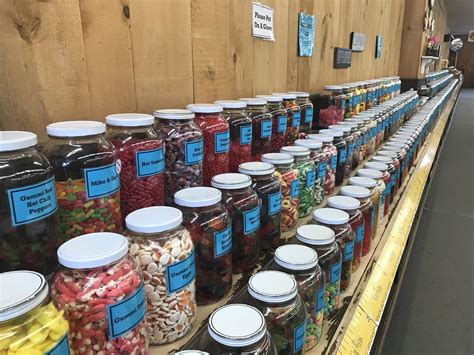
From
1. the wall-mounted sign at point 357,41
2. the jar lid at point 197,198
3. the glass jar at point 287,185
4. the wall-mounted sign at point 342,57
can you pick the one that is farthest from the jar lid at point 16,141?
the wall-mounted sign at point 357,41

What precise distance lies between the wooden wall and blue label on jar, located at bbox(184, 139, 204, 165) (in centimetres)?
23

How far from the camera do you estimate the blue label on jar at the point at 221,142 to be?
2.82 feet

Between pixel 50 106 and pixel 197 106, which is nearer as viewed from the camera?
pixel 50 106

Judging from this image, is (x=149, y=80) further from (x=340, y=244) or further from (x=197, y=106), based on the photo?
(x=340, y=244)

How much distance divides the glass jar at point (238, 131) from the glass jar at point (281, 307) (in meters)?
0.42

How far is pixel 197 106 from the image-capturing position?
88 centimetres

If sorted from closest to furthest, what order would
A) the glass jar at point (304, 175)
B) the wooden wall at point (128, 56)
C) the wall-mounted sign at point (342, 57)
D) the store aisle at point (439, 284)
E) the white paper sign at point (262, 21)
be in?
the wooden wall at point (128, 56) < the glass jar at point (304, 175) < the white paper sign at point (262, 21) < the store aisle at point (439, 284) < the wall-mounted sign at point (342, 57)

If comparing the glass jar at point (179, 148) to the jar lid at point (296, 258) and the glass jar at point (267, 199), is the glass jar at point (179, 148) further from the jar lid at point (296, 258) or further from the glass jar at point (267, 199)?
the jar lid at point (296, 258)

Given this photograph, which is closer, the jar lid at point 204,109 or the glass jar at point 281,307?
the glass jar at point 281,307

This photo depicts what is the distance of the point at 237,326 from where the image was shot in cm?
50

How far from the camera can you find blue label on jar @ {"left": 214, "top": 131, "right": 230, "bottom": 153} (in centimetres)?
86

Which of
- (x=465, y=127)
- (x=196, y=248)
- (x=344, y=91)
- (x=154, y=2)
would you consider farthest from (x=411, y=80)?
(x=196, y=248)

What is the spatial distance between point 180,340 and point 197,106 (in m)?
0.50

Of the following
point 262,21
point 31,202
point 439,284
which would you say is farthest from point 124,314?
point 439,284
